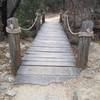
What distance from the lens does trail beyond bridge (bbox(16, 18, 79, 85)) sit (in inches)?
216

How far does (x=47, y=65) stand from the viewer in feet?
20.3

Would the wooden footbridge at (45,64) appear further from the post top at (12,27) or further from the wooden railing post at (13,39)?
the post top at (12,27)

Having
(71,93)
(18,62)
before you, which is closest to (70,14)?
(18,62)

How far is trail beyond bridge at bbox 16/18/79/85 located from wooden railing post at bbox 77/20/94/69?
279 millimetres

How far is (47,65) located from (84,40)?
131 centimetres

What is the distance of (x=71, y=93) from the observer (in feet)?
16.7

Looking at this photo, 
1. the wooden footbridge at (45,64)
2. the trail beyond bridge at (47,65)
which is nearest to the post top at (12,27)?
the wooden footbridge at (45,64)

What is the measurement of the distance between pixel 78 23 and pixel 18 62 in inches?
237

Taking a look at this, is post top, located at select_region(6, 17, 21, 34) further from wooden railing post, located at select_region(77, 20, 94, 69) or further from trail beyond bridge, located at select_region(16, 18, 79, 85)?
wooden railing post, located at select_region(77, 20, 94, 69)

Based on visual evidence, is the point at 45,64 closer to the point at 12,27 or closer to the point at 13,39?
the point at 13,39

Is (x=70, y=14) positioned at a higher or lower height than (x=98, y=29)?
higher

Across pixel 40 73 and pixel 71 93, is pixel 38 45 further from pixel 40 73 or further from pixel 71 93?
pixel 71 93

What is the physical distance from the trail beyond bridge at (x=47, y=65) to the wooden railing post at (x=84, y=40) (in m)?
0.28

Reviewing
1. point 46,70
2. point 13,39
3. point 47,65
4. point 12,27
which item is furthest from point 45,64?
point 12,27
